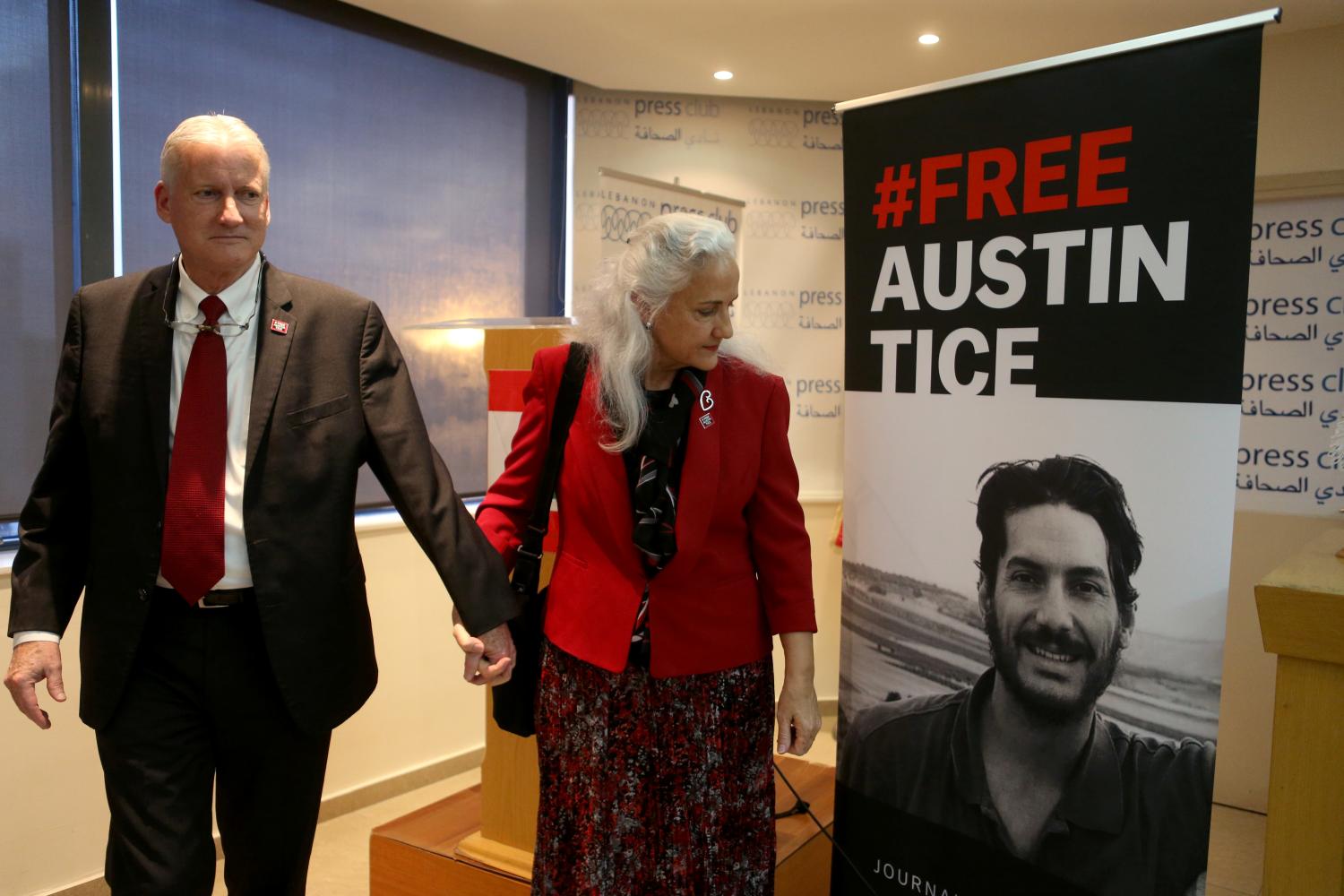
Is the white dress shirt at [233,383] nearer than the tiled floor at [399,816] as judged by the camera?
Yes

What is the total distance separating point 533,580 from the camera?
1876 millimetres

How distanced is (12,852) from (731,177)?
3.59 m

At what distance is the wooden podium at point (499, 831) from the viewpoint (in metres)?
2.39

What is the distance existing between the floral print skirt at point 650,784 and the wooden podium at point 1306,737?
34.5 inches

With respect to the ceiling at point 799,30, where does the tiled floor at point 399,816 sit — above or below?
below

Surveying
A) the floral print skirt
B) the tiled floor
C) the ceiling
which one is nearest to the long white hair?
the floral print skirt

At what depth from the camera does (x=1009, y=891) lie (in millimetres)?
1875

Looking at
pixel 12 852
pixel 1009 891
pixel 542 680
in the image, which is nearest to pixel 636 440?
pixel 542 680

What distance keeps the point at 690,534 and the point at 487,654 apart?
0.40m

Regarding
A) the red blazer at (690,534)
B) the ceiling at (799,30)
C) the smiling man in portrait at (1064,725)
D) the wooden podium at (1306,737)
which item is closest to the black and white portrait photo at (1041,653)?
the smiling man in portrait at (1064,725)

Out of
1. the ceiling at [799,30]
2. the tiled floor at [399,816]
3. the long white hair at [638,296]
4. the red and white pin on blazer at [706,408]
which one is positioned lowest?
the tiled floor at [399,816]

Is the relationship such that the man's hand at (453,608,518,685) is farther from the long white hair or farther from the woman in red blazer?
the long white hair

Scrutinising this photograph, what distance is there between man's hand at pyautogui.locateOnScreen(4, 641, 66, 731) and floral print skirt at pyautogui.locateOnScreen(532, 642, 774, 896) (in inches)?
31.4

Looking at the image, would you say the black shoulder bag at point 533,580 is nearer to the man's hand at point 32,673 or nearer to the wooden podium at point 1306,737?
the man's hand at point 32,673
